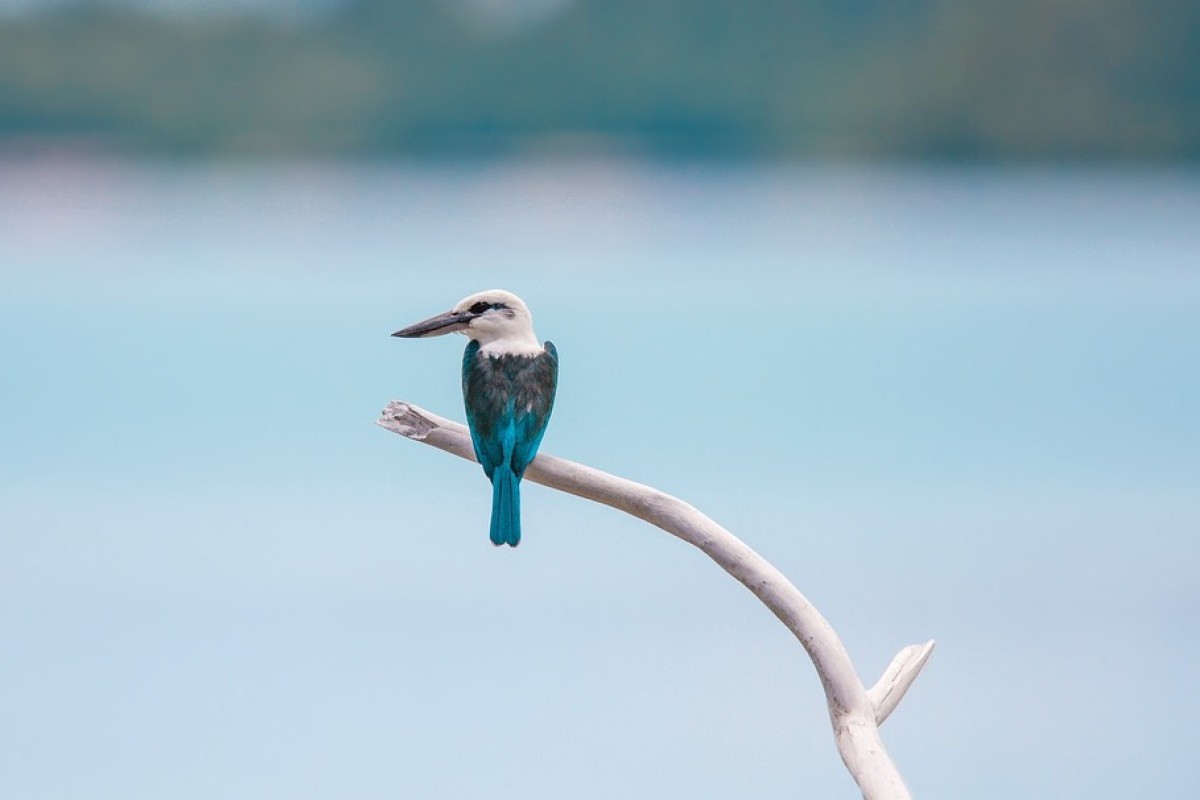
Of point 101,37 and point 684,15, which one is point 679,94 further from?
point 101,37

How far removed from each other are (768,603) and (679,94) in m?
3.84

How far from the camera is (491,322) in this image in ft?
4.48

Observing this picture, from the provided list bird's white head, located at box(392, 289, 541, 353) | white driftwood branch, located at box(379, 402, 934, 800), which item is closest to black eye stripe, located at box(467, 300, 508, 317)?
bird's white head, located at box(392, 289, 541, 353)

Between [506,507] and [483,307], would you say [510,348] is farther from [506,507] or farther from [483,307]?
[506,507]

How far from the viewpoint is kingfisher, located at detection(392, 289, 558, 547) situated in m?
1.29

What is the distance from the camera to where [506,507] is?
4.25 ft

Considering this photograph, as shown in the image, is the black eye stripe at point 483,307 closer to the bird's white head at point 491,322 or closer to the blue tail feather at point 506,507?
the bird's white head at point 491,322

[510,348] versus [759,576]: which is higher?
[510,348]

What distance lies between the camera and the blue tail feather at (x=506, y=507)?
4.24 feet

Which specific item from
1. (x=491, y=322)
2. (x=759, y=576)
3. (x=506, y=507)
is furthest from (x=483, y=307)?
(x=759, y=576)

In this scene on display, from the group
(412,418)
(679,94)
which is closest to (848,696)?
(412,418)

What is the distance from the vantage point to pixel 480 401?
4.32 feet

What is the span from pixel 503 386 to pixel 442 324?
91 millimetres

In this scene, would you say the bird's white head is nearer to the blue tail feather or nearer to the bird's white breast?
the bird's white breast
